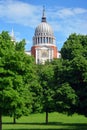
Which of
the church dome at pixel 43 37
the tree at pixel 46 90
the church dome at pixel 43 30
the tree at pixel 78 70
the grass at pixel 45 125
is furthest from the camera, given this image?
the church dome at pixel 43 30

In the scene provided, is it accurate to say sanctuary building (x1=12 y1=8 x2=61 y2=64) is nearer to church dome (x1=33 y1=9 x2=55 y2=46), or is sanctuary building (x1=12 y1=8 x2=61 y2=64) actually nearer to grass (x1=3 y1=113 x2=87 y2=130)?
church dome (x1=33 y1=9 x2=55 y2=46)

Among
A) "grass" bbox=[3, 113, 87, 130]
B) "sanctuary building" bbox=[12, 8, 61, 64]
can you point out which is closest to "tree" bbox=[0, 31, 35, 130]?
"grass" bbox=[3, 113, 87, 130]

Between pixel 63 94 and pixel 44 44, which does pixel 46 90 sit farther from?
pixel 44 44

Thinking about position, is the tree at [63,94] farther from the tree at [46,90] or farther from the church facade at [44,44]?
the church facade at [44,44]

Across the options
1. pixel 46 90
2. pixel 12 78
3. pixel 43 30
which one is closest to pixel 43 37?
pixel 43 30

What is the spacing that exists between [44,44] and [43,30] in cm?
655

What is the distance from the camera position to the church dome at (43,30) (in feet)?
620

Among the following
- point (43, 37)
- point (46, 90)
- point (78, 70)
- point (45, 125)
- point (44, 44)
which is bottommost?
point (45, 125)

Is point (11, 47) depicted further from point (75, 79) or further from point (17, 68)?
point (75, 79)

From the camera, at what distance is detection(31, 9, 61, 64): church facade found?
18450cm

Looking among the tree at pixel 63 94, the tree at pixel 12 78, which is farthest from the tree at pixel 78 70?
the tree at pixel 12 78

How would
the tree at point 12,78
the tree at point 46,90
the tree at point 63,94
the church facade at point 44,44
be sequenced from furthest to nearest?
the church facade at point 44,44 < the tree at point 46,90 < the tree at point 63,94 < the tree at point 12,78

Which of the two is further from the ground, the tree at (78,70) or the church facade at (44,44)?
the church facade at (44,44)

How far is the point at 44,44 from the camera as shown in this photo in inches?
7367
